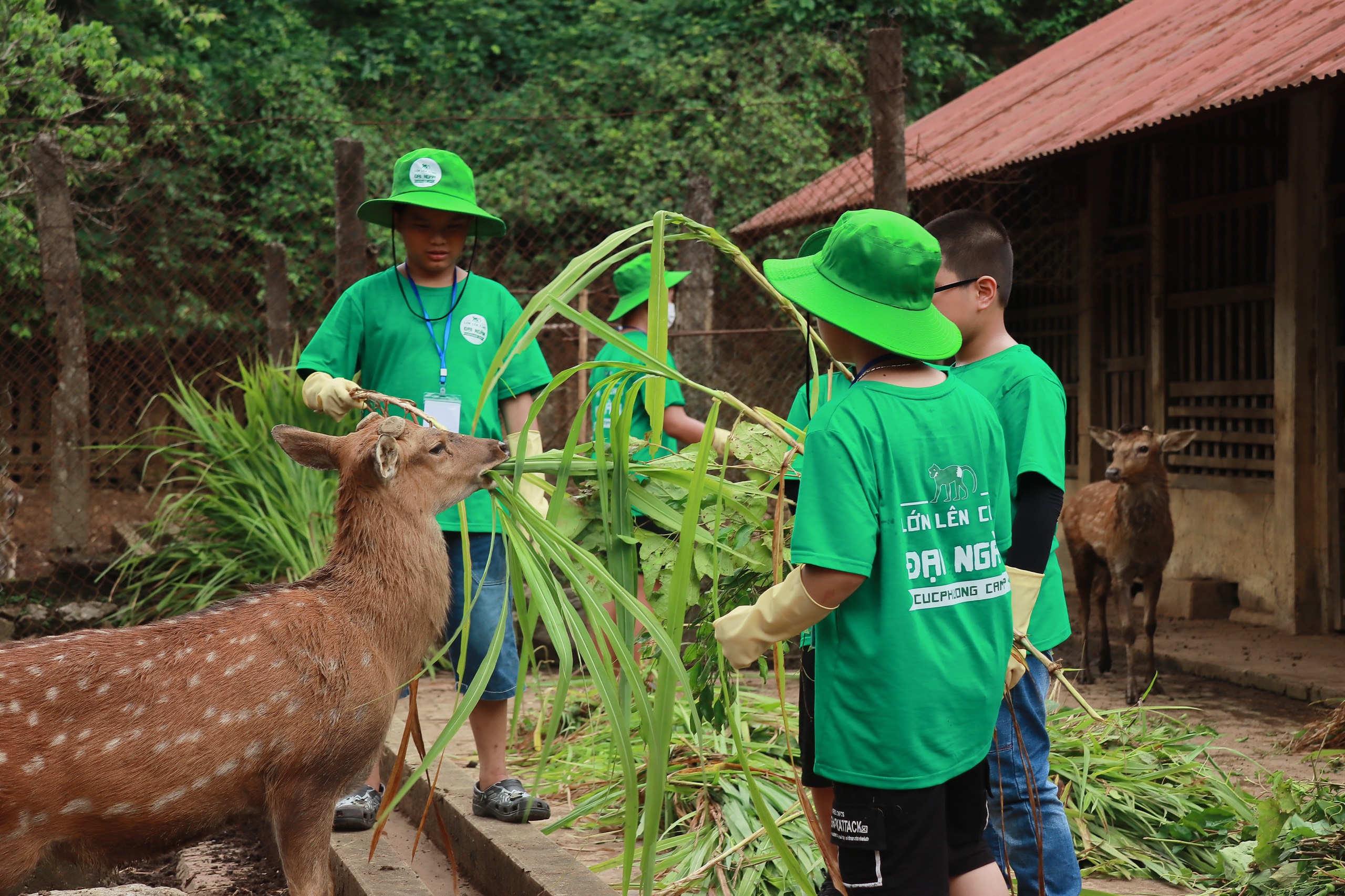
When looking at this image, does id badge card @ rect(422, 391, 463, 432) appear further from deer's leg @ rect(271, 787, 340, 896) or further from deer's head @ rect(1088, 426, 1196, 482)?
deer's head @ rect(1088, 426, 1196, 482)

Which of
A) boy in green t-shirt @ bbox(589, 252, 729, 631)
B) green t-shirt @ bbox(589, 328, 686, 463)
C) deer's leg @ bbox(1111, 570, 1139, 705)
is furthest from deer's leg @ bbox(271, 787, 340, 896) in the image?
deer's leg @ bbox(1111, 570, 1139, 705)

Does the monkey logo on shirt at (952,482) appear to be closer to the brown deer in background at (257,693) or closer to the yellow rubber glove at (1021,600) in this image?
the yellow rubber glove at (1021,600)

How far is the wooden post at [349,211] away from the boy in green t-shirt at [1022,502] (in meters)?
4.61

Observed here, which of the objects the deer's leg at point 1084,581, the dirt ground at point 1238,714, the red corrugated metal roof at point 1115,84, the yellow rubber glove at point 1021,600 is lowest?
the dirt ground at point 1238,714

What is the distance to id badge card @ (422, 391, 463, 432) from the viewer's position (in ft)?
12.9

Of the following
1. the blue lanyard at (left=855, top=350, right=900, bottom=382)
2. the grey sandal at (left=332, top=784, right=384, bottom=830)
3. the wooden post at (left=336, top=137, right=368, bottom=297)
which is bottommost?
the grey sandal at (left=332, top=784, right=384, bottom=830)

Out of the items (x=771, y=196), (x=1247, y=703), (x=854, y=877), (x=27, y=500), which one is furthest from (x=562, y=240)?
(x=854, y=877)

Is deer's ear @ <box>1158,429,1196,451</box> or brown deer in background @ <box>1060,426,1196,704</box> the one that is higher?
deer's ear @ <box>1158,429,1196,451</box>

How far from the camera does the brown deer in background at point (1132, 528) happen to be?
7.03 meters

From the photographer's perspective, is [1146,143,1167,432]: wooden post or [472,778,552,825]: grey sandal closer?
[472,778,552,825]: grey sandal

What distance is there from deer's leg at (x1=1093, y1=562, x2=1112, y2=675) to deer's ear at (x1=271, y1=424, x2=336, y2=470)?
5.33 meters

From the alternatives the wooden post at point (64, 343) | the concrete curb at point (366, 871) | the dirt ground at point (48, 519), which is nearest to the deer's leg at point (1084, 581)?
the concrete curb at point (366, 871)

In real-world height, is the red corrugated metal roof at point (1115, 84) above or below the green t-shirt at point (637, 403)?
above

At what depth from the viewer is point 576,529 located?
3021 millimetres
